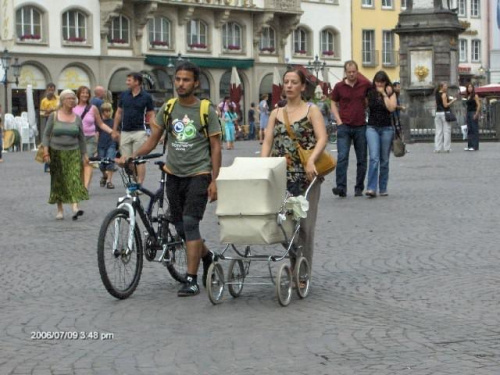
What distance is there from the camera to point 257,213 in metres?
9.03

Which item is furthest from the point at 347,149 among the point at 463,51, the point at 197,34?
the point at 463,51

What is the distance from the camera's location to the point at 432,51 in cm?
4166

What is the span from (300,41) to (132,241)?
6550 cm

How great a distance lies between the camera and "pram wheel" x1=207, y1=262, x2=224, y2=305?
29.9 ft

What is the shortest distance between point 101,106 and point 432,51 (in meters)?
20.1

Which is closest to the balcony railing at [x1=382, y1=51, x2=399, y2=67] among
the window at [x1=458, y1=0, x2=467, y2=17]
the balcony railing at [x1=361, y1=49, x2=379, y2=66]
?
the balcony railing at [x1=361, y1=49, x2=379, y2=66]

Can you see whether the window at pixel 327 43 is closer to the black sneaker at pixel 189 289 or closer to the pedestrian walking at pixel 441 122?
the pedestrian walking at pixel 441 122

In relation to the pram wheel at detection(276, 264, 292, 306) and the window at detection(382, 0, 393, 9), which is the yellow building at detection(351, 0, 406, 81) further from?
the pram wheel at detection(276, 264, 292, 306)

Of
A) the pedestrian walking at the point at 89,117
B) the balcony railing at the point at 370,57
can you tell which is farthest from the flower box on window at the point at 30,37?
the pedestrian walking at the point at 89,117

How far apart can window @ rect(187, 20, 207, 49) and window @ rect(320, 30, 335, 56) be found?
997cm

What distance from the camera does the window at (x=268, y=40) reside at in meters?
71.6

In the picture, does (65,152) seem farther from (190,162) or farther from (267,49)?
(267,49)

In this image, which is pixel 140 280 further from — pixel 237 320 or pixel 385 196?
pixel 385 196

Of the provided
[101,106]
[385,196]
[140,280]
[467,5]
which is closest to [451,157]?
[101,106]
